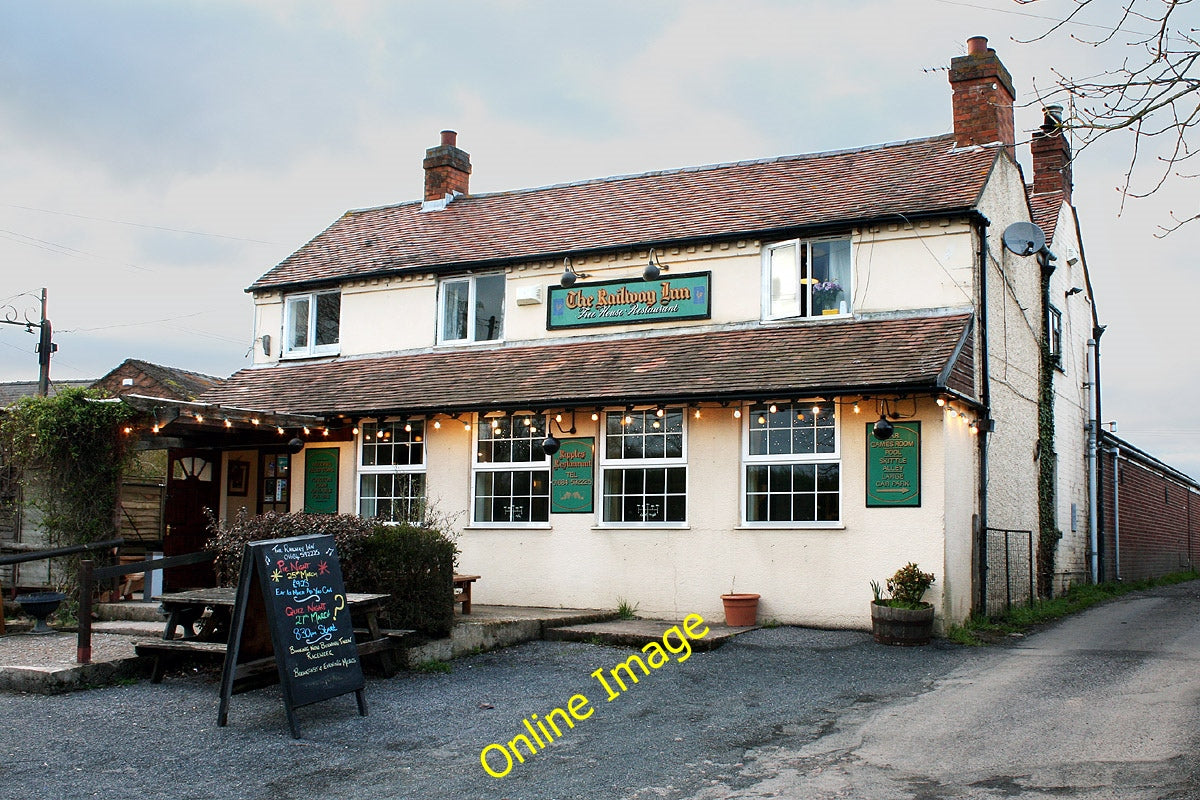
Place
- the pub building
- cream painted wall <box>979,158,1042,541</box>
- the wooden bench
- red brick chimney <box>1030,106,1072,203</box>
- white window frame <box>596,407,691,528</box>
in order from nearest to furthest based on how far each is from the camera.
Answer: the pub building, the wooden bench, white window frame <box>596,407,691,528</box>, cream painted wall <box>979,158,1042,541</box>, red brick chimney <box>1030,106,1072,203</box>

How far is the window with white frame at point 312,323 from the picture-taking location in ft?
58.7

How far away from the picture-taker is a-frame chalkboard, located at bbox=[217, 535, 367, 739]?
7598mm

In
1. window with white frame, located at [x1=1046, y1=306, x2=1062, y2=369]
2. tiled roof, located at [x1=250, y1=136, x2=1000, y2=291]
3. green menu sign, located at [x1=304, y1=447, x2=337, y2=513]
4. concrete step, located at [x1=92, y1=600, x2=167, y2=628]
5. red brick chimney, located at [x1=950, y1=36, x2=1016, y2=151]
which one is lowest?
concrete step, located at [x1=92, y1=600, x2=167, y2=628]

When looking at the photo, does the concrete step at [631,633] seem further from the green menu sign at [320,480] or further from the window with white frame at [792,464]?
the green menu sign at [320,480]

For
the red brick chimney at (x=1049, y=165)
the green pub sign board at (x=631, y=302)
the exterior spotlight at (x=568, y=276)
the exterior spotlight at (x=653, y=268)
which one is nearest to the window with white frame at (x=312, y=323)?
the green pub sign board at (x=631, y=302)

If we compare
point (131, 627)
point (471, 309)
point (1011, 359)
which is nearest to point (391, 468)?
point (471, 309)

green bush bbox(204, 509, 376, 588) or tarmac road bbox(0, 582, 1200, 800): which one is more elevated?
green bush bbox(204, 509, 376, 588)

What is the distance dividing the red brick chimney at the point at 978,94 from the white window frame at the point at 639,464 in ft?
19.5

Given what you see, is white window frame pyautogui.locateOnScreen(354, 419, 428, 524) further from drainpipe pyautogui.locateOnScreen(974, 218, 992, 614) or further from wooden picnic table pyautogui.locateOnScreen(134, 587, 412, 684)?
drainpipe pyautogui.locateOnScreen(974, 218, 992, 614)

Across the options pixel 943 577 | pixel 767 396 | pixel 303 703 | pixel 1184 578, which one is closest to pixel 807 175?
pixel 767 396

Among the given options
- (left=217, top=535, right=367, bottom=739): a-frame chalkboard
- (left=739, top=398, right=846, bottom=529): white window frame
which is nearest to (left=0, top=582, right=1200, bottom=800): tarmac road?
(left=217, top=535, right=367, bottom=739): a-frame chalkboard

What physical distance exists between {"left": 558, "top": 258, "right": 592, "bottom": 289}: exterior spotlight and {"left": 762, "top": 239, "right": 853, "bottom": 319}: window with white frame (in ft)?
9.12

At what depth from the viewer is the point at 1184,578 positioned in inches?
977

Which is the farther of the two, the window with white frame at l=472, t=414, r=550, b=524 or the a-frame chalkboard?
the window with white frame at l=472, t=414, r=550, b=524
